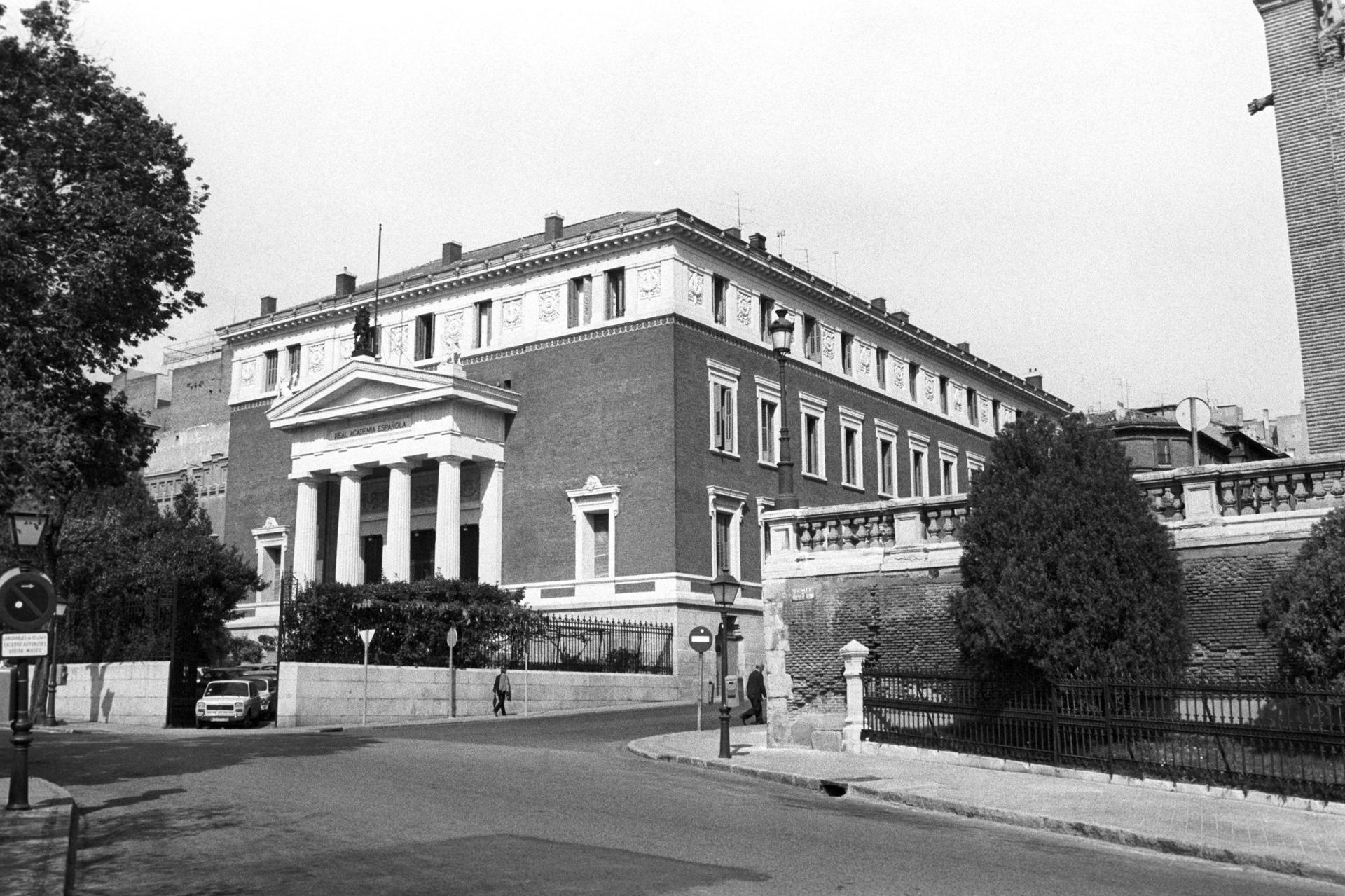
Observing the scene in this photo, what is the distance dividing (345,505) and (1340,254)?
3641 centimetres

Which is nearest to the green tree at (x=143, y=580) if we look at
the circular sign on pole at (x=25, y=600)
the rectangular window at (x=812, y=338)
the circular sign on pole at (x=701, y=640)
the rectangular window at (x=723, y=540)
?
the circular sign on pole at (x=701, y=640)

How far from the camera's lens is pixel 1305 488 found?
55.7 ft

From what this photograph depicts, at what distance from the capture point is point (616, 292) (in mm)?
46000

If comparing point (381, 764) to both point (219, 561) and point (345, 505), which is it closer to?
point (219, 561)

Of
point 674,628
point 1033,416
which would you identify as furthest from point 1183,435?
point 1033,416

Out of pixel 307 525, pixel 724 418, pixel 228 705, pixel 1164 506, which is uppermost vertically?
pixel 724 418

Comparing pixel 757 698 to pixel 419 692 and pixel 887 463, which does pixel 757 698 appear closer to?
pixel 419 692

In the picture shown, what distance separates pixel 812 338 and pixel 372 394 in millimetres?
17218

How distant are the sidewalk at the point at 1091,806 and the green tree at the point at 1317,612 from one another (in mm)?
1672

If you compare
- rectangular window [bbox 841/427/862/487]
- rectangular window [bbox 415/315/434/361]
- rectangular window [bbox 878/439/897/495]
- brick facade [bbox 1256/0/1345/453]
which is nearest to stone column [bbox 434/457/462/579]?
rectangular window [bbox 415/315/434/361]

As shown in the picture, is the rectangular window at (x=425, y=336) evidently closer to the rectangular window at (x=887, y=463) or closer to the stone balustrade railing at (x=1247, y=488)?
the rectangular window at (x=887, y=463)

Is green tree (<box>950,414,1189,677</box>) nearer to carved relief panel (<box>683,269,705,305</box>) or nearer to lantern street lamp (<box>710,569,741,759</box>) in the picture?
lantern street lamp (<box>710,569,741,759</box>)

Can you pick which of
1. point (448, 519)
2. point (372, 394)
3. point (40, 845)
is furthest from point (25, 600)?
point (372, 394)

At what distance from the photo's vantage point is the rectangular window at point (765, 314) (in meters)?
48.6
